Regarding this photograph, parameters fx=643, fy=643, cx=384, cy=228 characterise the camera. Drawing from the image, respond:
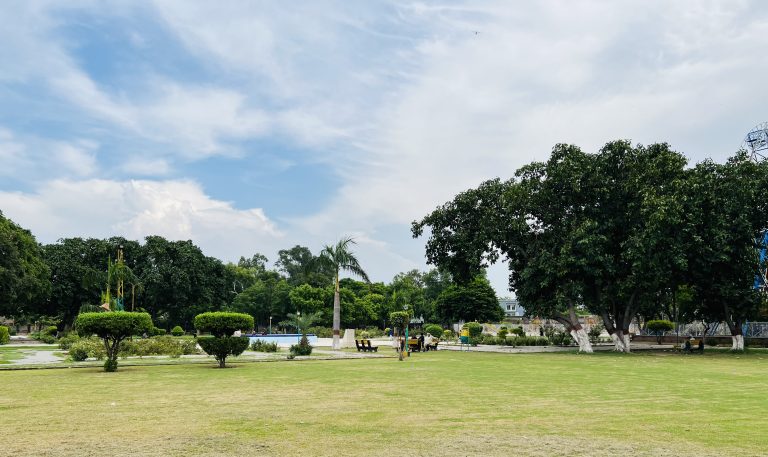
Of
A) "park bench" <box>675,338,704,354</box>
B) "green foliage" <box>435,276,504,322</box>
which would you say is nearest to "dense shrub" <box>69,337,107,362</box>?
"park bench" <box>675,338,704,354</box>

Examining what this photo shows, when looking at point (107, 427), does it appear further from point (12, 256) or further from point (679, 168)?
point (12, 256)

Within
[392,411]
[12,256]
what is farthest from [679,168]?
[12,256]

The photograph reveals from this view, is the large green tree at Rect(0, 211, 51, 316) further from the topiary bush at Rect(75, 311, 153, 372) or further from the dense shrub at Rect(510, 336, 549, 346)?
the dense shrub at Rect(510, 336, 549, 346)

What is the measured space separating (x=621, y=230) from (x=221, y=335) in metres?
22.5

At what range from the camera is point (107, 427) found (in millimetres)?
9344

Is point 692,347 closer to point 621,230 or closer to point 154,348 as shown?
point 621,230

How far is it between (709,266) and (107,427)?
104ft

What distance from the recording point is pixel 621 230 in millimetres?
34750

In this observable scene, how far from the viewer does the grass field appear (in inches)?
313

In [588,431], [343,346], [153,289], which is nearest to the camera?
[588,431]

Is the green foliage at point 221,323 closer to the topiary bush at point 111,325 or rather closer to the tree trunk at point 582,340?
the topiary bush at point 111,325

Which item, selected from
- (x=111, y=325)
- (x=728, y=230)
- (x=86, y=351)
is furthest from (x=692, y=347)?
(x=86, y=351)

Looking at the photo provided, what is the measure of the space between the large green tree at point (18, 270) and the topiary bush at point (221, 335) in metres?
31.9

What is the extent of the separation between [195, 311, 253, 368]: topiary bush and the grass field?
358 centimetres
